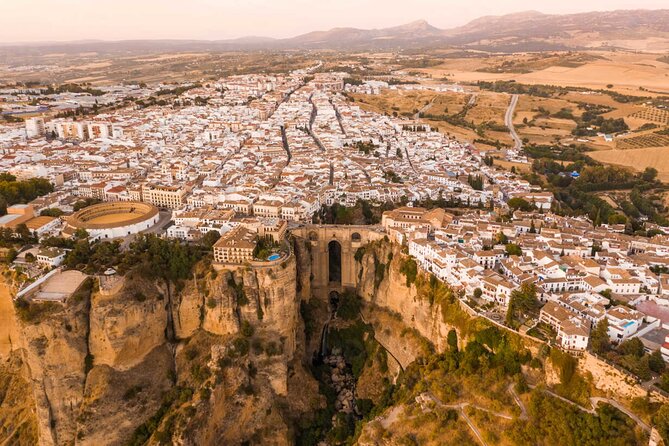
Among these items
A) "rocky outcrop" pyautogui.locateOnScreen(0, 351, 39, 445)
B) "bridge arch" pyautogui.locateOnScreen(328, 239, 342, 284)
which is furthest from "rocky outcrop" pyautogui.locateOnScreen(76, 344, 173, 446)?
"bridge arch" pyautogui.locateOnScreen(328, 239, 342, 284)

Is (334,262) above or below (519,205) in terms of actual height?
below

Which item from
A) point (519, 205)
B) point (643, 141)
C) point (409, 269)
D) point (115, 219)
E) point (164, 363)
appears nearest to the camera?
point (164, 363)

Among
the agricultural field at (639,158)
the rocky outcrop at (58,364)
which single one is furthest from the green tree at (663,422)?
the agricultural field at (639,158)

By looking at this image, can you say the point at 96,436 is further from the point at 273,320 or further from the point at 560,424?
the point at 560,424

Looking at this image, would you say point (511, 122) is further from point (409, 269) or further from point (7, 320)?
point (7, 320)

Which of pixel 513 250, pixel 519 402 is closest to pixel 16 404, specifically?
pixel 519 402

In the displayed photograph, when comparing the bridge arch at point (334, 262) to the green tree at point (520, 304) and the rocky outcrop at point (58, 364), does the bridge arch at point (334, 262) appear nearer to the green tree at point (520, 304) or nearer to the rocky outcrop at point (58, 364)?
the green tree at point (520, 304)

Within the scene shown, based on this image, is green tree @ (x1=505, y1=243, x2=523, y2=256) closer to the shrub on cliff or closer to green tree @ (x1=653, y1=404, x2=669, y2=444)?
the shrub on cliff

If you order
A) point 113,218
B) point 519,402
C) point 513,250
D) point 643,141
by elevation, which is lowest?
point 519,402
